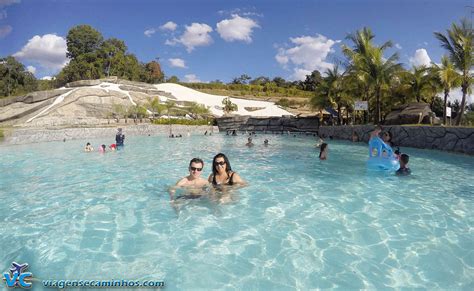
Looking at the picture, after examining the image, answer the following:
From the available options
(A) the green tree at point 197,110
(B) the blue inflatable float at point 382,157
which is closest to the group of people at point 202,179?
(B) the blue inflatable float at point 382,157

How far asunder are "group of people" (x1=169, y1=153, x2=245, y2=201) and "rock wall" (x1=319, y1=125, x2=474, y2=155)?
12167 millimetres

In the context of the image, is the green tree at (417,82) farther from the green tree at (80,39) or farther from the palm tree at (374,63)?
the green tree at (80,39)

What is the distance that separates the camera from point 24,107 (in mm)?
38969

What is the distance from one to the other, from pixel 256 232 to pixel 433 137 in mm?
14799

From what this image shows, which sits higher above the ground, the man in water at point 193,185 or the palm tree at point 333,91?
the palm tree at point 333,91

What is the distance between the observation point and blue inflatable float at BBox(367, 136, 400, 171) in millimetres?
9203

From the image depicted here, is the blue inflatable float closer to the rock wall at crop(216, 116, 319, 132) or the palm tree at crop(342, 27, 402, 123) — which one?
the palm tree at crop(342, 27, 402, 123)

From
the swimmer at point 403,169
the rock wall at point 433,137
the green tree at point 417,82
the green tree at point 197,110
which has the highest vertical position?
the green tree at point 417,82

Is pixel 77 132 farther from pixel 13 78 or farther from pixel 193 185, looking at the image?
pixel 13 78

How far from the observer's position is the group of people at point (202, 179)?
19.8 ft

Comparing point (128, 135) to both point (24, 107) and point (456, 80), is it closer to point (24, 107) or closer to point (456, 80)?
point (24, 107)

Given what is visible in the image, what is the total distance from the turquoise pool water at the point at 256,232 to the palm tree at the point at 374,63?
14505mm

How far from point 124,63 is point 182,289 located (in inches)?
2652

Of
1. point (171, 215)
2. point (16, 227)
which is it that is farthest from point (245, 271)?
point (16, 227)
